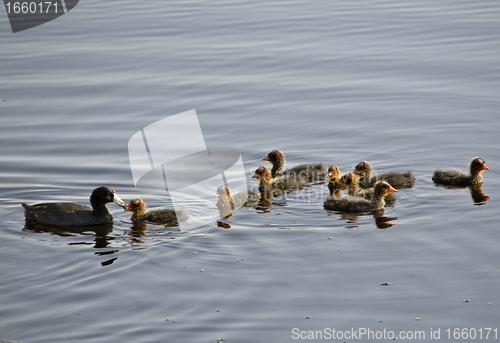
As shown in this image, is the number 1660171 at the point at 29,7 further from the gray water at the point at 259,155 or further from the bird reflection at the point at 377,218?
the bird reflection at the point at 377,218

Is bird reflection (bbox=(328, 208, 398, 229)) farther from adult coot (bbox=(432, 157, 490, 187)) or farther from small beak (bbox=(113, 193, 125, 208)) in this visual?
small beak (bbox=(113, 193, 125, 208))

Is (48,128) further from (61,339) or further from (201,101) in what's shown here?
(61,339)

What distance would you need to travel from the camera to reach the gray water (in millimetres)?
5852

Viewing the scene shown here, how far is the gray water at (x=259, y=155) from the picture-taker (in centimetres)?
585

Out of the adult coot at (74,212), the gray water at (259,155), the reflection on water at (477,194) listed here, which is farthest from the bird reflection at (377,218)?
the adult coot at (74,212)

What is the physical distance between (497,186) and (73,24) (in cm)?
1265

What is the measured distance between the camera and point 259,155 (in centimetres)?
1012

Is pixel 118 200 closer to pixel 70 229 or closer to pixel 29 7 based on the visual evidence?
pixel 70 229

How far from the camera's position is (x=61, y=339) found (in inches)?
217

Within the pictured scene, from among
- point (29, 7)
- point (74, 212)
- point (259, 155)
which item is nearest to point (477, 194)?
point (259, 155)

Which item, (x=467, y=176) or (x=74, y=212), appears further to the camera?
(x=467, y=176)

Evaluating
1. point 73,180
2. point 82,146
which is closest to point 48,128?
point 82,146

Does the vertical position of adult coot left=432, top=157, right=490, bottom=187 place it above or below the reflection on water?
above

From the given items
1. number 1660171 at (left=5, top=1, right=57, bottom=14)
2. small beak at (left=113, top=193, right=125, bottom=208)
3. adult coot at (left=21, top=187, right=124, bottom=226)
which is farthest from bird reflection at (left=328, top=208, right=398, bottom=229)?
number 1660171 at (left=5, top=1, right=57, bottom=14)
